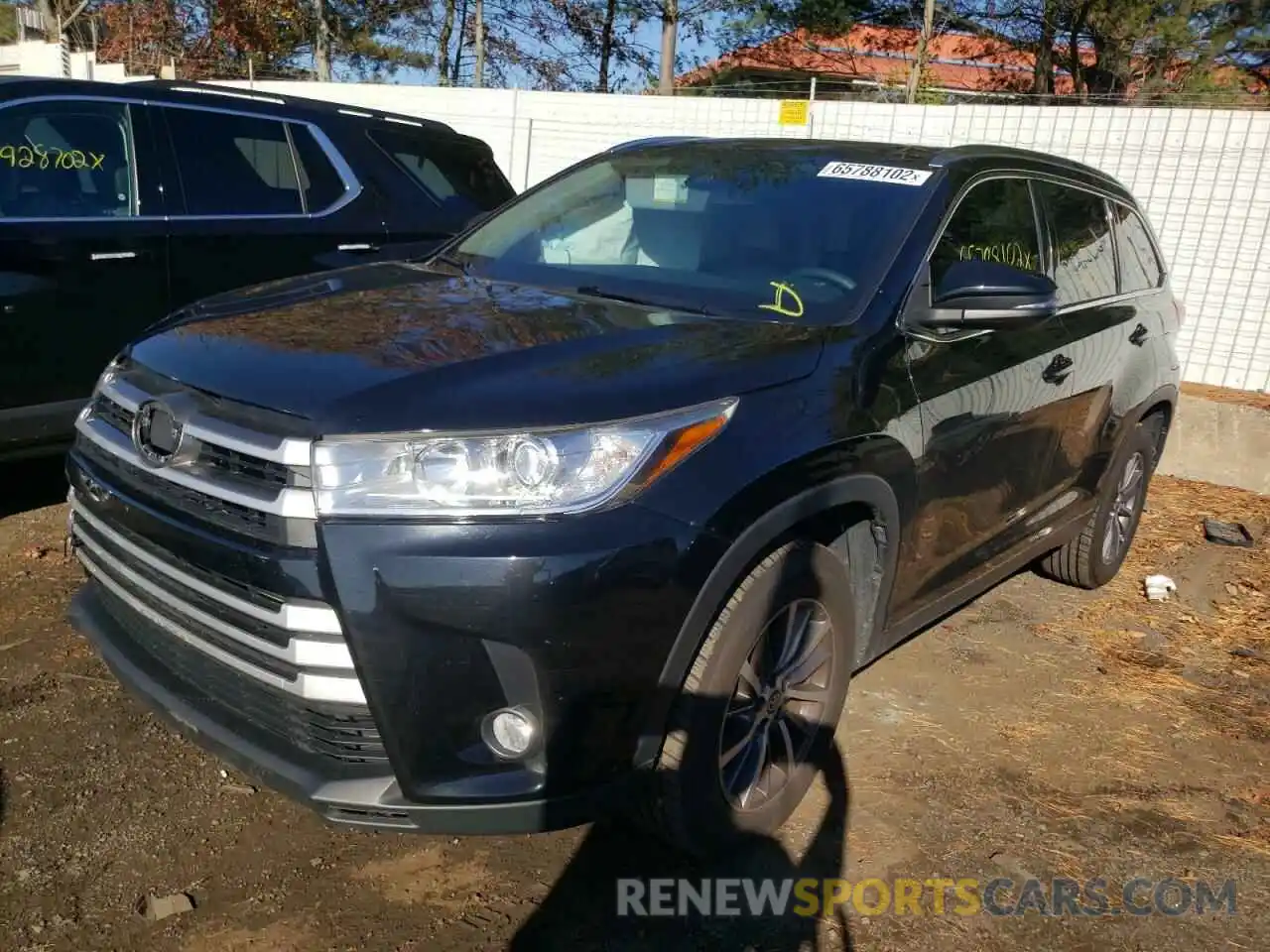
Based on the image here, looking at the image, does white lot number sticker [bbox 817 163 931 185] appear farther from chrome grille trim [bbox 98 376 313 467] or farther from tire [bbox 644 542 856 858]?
chrome grille trim [bbox 98 376 313 467]

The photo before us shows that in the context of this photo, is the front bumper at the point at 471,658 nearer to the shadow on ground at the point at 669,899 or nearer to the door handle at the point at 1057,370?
the shadow on ground at the point at 669,899

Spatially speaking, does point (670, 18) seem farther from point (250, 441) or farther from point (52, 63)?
point (250, 441)

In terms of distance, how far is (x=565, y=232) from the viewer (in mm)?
3693

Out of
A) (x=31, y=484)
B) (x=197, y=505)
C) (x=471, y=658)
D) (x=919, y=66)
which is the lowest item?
(x=31, y=484)

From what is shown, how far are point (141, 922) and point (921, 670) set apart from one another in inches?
110

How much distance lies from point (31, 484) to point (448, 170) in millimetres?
2731

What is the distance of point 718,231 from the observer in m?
3.39

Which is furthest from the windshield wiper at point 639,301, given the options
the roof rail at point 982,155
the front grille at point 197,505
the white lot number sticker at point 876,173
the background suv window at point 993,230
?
the front grille at point 197,505

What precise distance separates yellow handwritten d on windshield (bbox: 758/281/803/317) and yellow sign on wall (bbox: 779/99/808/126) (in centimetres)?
852

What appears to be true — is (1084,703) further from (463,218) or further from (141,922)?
(463,218)

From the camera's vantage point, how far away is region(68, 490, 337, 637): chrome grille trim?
213 centimetres

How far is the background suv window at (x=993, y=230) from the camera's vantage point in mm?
3291

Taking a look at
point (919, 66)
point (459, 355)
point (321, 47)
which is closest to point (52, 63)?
point (321, 47)

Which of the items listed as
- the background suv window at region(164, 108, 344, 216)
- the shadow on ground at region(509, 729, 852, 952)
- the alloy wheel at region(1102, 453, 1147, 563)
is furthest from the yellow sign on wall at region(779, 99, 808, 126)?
the shadow on ground at region(509, 729, 852, 952)
